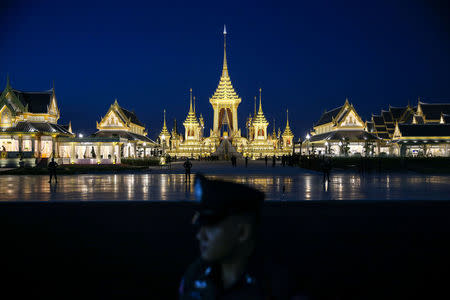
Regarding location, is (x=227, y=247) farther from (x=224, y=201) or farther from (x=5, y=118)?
(x=5, y=118)

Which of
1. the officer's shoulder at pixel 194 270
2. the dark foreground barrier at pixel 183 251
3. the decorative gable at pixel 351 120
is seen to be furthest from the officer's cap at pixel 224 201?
the decorative gable at pixel 351 120

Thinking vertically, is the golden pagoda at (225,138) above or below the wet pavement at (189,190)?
above

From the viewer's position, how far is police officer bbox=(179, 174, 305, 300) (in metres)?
1.59

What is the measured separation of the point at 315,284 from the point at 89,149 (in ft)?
144

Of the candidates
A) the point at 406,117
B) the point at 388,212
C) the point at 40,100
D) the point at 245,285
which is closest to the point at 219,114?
the point at 406,117

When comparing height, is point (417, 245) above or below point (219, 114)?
below

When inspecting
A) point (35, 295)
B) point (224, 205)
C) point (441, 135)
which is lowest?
point (35, 295)

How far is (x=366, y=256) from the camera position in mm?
5164

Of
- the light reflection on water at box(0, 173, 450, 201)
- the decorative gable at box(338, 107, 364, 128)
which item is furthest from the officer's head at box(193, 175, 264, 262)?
the decorative gable at box(338, 107, 364, 128)

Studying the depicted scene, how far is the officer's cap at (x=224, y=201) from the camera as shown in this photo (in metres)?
1.56

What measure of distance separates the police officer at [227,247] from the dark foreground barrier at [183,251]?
3.52ft

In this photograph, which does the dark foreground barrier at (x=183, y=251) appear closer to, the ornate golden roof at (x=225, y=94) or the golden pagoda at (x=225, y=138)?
the golden pagoda at (x=225, y=138)

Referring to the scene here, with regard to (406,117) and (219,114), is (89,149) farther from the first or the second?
(406,117)

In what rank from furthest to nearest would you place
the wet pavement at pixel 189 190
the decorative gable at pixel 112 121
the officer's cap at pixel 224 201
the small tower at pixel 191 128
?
the small tower at pixel 191 128 → the decorative gable at pixel 112 121 → the wet pavement at pixel 189 190 → the officer's cap at pixel 224 201
